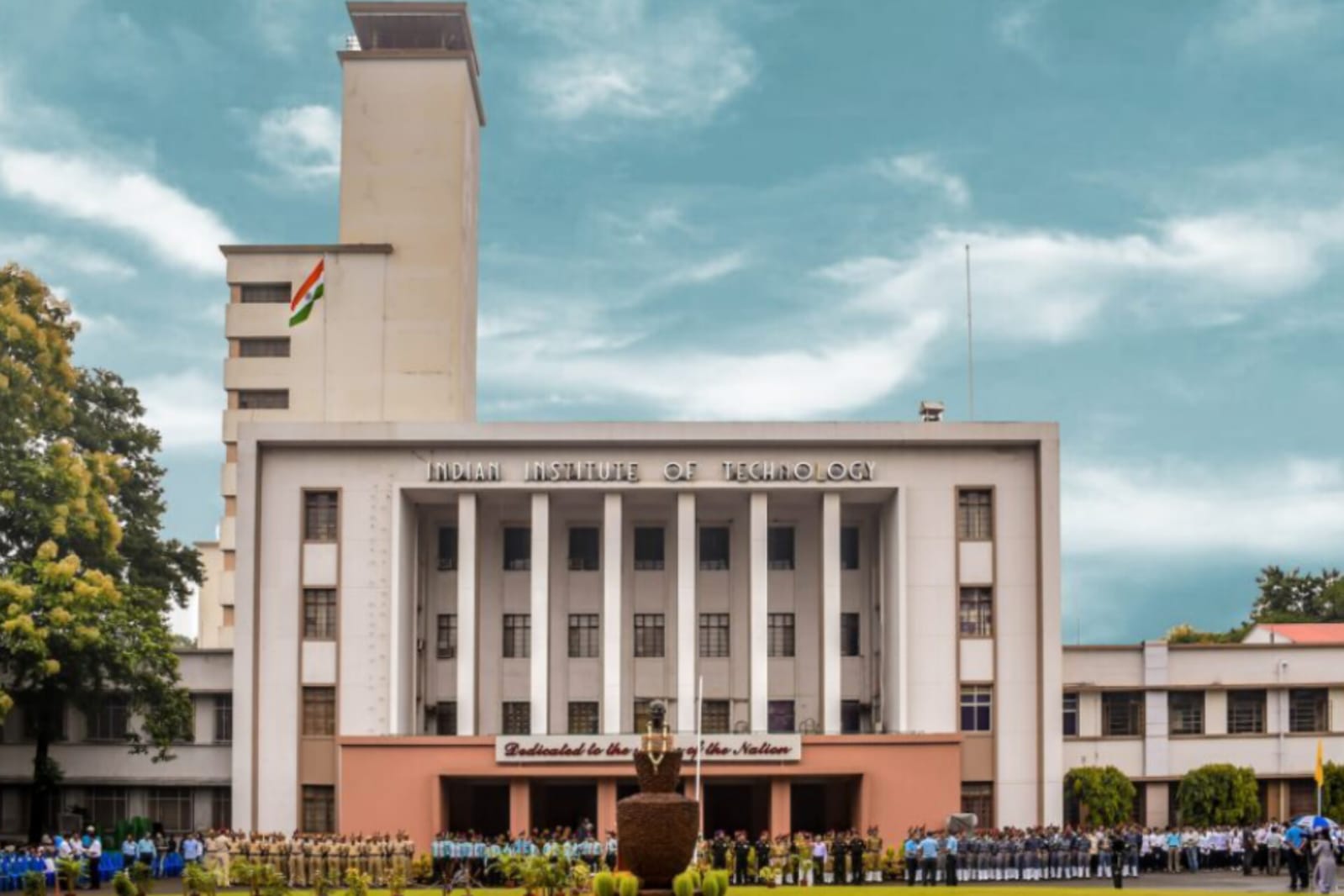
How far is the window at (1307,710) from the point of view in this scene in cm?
6438

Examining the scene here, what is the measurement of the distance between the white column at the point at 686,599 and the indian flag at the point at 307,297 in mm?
18842

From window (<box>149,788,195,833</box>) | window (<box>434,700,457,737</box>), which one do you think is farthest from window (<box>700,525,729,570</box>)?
window (<box>149,788,195,833</box>)

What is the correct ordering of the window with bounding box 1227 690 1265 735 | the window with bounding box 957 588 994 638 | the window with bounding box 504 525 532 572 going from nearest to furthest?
the window with bounding box 957 588 994 638
the window with bounding box 1227 690 1265 735
the window with bounding box 504 525 532 572

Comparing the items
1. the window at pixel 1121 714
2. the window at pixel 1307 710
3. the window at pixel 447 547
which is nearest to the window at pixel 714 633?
the window at pixel 447 547

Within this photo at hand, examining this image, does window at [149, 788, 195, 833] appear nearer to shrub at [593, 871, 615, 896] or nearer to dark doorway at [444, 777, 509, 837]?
dark doorway at [444, 777, 509, 837]

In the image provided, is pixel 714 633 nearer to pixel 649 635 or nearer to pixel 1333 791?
pixel 649 635

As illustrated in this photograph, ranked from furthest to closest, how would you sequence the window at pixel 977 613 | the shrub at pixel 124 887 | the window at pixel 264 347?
the window at pixel 264 347, the window at pixel 977 613, the shrub at pixel 124 887

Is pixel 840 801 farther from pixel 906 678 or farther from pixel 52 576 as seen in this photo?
pixel 52 576

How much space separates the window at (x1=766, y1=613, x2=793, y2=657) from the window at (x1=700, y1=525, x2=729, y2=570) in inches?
109

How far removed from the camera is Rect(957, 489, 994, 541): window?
61.1 meters

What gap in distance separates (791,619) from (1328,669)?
19.3 m

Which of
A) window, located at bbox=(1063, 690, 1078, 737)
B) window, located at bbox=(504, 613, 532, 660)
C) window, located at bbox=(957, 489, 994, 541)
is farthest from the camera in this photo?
window, located at bbox=(504, 613, 532, 660)

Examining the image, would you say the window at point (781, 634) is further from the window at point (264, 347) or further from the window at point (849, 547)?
the window at point (264, 347)

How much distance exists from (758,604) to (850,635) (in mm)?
5600
